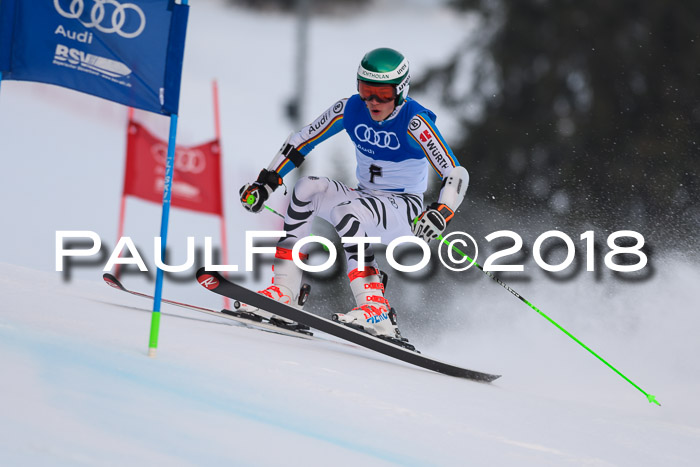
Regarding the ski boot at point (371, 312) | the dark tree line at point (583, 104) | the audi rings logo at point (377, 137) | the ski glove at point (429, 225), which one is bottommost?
the ski boot at point (371, 312)

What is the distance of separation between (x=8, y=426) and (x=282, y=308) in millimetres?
2853

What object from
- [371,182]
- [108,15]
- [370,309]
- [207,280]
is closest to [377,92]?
[371,182]

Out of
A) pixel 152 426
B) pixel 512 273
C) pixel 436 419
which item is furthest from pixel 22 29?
pixel 512 273

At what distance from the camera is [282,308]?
215 inches

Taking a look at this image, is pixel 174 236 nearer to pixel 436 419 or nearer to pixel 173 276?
pixel 173 276

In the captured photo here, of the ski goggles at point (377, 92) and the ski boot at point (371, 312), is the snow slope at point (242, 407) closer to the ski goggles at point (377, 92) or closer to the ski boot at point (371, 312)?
the ski boot at point (371, 312)

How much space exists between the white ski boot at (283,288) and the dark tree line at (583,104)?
8768mm

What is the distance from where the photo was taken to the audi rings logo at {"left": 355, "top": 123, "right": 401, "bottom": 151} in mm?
5520

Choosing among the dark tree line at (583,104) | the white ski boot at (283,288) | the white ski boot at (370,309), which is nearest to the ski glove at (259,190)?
the white ski boot at (283,288)

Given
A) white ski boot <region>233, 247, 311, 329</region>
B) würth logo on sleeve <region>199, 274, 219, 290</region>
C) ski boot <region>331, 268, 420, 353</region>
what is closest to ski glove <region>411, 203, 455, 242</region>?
ski boot <region>331, 268, 420, 353</region>

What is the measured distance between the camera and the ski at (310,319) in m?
5.37

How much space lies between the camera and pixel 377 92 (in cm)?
534

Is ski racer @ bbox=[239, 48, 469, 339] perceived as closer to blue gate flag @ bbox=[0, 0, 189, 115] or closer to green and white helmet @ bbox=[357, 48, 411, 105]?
green and white helmet @ bbox=[357, 48, 411, 105]

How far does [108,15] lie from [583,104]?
12.8m
